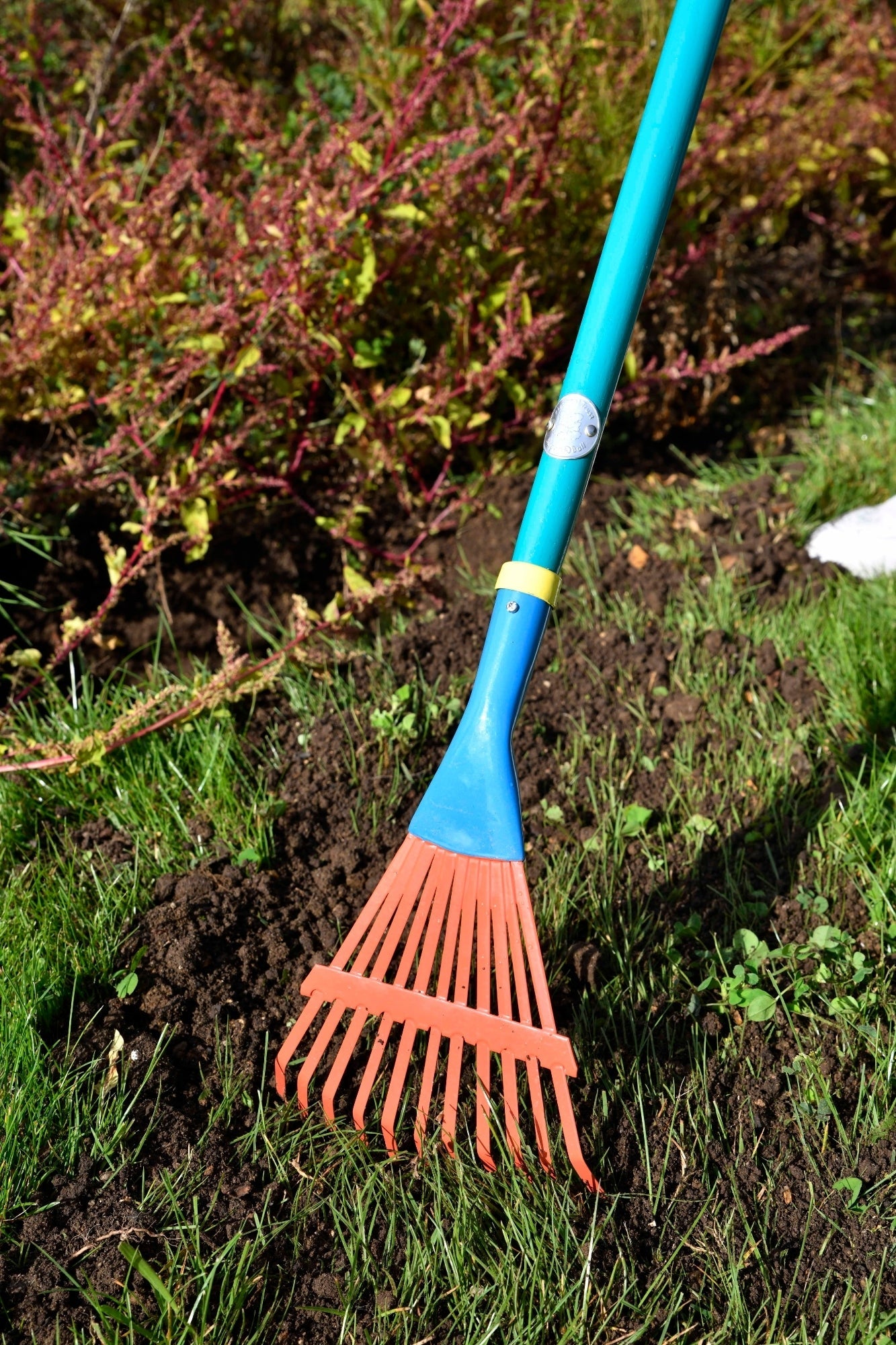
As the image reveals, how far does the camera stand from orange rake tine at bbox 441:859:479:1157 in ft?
4.80

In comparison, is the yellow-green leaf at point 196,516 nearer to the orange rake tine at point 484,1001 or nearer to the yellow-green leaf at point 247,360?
the yellow-green leaf at point 247,360

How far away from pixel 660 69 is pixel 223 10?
2.27 metres

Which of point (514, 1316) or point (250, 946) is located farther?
point (250, 946)

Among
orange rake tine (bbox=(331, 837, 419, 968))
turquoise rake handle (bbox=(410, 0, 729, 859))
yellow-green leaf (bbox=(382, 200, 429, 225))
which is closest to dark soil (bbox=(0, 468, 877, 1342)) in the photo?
orange rake tine (bbox=(331, 837, 419, 968))

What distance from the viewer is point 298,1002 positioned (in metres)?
1.68

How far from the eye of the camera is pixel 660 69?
1.49 meters

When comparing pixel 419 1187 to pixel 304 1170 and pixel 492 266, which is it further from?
pixel 492 266

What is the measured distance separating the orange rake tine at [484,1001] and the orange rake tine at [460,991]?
11mm

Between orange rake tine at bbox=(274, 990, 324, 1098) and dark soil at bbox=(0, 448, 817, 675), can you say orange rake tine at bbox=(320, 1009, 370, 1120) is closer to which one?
Result: orange rake tine at bbox=(274, 990, 324, 1098)

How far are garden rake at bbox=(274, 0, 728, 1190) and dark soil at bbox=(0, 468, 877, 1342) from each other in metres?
0.14

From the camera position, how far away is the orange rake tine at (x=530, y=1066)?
1.44 metres

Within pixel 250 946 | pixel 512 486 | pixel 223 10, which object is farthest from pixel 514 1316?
pixel 223 10

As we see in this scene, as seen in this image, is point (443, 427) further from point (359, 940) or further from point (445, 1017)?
point (445, 1017)

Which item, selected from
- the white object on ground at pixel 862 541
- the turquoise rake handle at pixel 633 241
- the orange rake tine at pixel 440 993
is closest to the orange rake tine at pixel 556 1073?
the orange rake tine at pixel 440 993
